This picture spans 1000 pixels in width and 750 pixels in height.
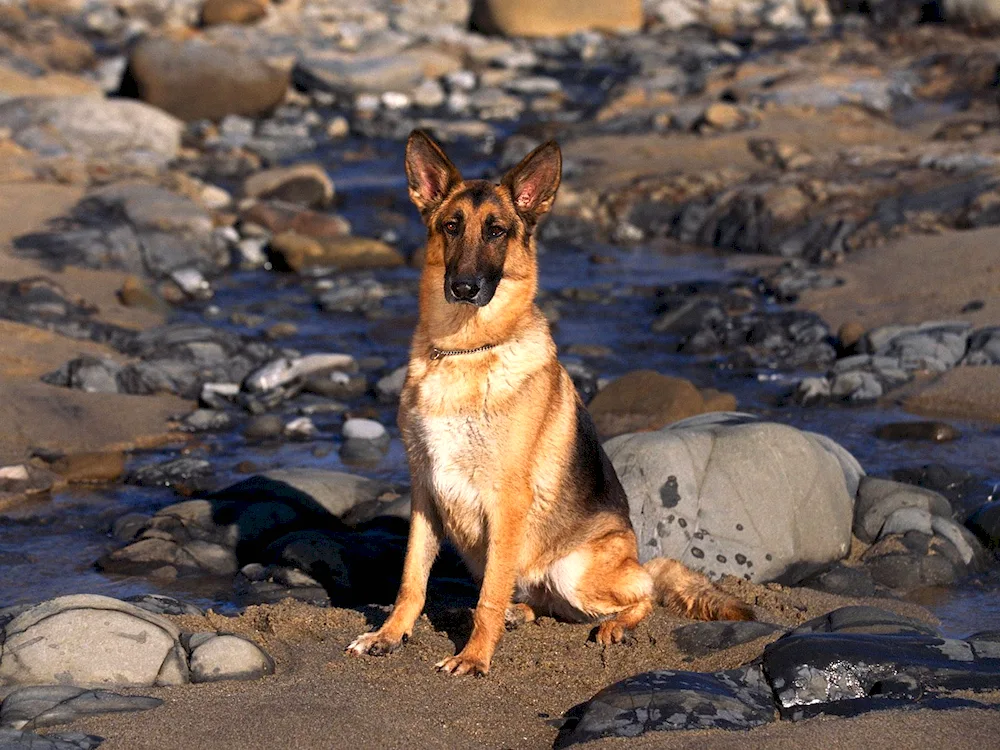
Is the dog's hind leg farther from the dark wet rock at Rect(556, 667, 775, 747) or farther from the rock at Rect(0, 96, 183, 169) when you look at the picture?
the rock at Rect(0, 96, 183, 169)

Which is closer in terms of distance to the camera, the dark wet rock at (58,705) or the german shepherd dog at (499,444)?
the dark wet rock at (58,705)

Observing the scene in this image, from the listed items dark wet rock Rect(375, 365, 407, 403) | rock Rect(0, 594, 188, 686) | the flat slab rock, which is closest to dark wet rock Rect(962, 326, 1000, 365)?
dark wet rock Rect(375, 365, 407, 403)

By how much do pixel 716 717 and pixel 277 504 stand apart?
4486 mm

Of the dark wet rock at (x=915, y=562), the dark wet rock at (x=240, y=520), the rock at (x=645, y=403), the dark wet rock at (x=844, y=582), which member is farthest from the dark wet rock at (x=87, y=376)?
the dark wet rock at (x=915, y=562)

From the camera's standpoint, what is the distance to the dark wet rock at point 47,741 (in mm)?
5254

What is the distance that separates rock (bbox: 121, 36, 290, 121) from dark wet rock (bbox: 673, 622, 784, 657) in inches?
846

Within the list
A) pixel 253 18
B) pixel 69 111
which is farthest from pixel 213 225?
pixel 253 18

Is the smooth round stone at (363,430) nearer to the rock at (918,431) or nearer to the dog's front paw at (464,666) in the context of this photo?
the rock at (918,431)

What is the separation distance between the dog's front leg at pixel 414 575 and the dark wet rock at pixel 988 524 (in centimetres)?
431

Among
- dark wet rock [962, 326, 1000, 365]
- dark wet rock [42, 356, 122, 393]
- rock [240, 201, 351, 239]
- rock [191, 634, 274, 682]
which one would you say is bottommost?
rock [240, 201, 351, 239]

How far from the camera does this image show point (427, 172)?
22.6ft

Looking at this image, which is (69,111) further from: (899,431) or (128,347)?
(899,431)

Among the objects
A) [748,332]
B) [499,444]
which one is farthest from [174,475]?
[748,332]

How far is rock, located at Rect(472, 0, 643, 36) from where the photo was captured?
34.9 m
